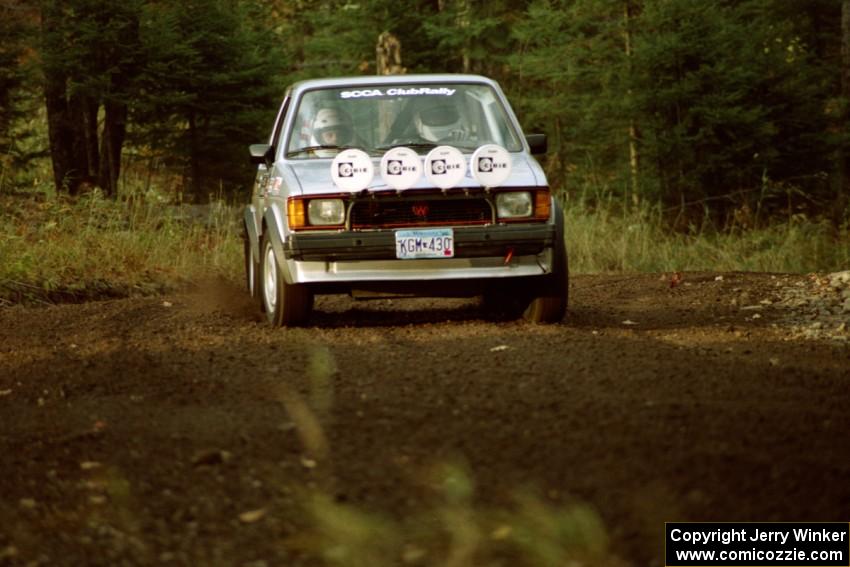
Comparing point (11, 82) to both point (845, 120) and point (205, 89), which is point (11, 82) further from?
point (845, 120)

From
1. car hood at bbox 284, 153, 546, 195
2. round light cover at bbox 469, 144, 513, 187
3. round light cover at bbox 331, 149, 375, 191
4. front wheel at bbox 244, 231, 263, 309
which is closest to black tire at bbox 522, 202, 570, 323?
car hood at bbox 284, 153, 546, 195

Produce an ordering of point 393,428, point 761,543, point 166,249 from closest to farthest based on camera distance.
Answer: point 761,543 → point 393,428 → point 166,249

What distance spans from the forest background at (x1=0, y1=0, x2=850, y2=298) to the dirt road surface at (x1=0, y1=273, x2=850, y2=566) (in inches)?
289

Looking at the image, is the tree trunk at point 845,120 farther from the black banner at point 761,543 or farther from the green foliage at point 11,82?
the black banner at point 761,543

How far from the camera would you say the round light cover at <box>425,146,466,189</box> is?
8312mm

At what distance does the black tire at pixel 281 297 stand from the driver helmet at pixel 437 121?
A: 54.1 inches

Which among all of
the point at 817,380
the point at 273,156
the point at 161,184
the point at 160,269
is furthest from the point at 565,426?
the point at 161,184

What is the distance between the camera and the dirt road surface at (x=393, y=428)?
155 inches

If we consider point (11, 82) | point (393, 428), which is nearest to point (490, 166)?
point (393, 428)

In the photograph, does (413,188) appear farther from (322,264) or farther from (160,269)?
(160,269)

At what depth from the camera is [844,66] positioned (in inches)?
1004

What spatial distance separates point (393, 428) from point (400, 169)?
3486 mm

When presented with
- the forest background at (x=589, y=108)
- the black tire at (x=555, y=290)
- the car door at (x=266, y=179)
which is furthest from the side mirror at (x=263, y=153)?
the forest background at (x=589, y=108)

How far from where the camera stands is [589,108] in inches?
931
